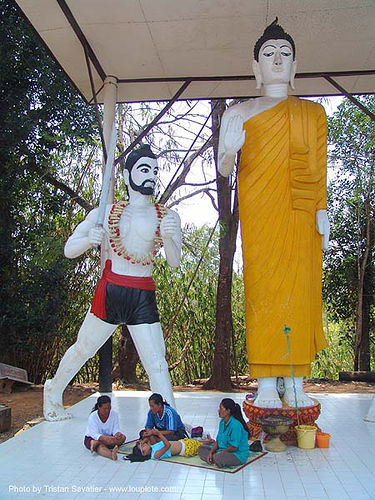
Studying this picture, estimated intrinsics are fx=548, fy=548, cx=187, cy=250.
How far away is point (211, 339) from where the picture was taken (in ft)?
30.8

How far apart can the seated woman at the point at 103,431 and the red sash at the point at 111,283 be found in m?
0.83

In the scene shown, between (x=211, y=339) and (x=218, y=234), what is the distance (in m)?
2.04

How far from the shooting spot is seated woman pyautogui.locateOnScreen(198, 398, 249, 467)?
11.0 feet

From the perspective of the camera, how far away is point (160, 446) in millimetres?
3529

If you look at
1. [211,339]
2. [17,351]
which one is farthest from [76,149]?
[211,339]

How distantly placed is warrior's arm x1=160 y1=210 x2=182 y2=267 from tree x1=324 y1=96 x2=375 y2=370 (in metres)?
5.44

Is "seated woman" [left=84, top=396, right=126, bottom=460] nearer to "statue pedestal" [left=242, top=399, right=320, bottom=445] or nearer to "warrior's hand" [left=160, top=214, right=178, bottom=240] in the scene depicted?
"statue pedestal" [left=242, top=399, right=320, bottom=445]

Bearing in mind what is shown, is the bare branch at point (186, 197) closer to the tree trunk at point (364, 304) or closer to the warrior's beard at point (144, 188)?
the tree trunk at point (364, 304)

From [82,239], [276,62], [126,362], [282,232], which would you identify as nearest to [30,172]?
A: [126,362]

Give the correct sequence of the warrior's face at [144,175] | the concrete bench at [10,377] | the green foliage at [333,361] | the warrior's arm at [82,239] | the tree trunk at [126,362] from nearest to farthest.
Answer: the warrior's arm at [82,239] < the warrior's face at [144,175] < the concrete bench at [10,377] < the tree trunk at [126,362] < the green foliage at [333,361]

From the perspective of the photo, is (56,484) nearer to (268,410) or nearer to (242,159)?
(268,410)

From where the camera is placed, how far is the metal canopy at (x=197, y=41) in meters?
5.05

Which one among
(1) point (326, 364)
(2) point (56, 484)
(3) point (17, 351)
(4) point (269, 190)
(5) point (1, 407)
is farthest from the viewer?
(1) point (326, 364)

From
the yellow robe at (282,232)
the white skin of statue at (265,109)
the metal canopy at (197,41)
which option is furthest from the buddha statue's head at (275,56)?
the metal canopy at (197,41)
